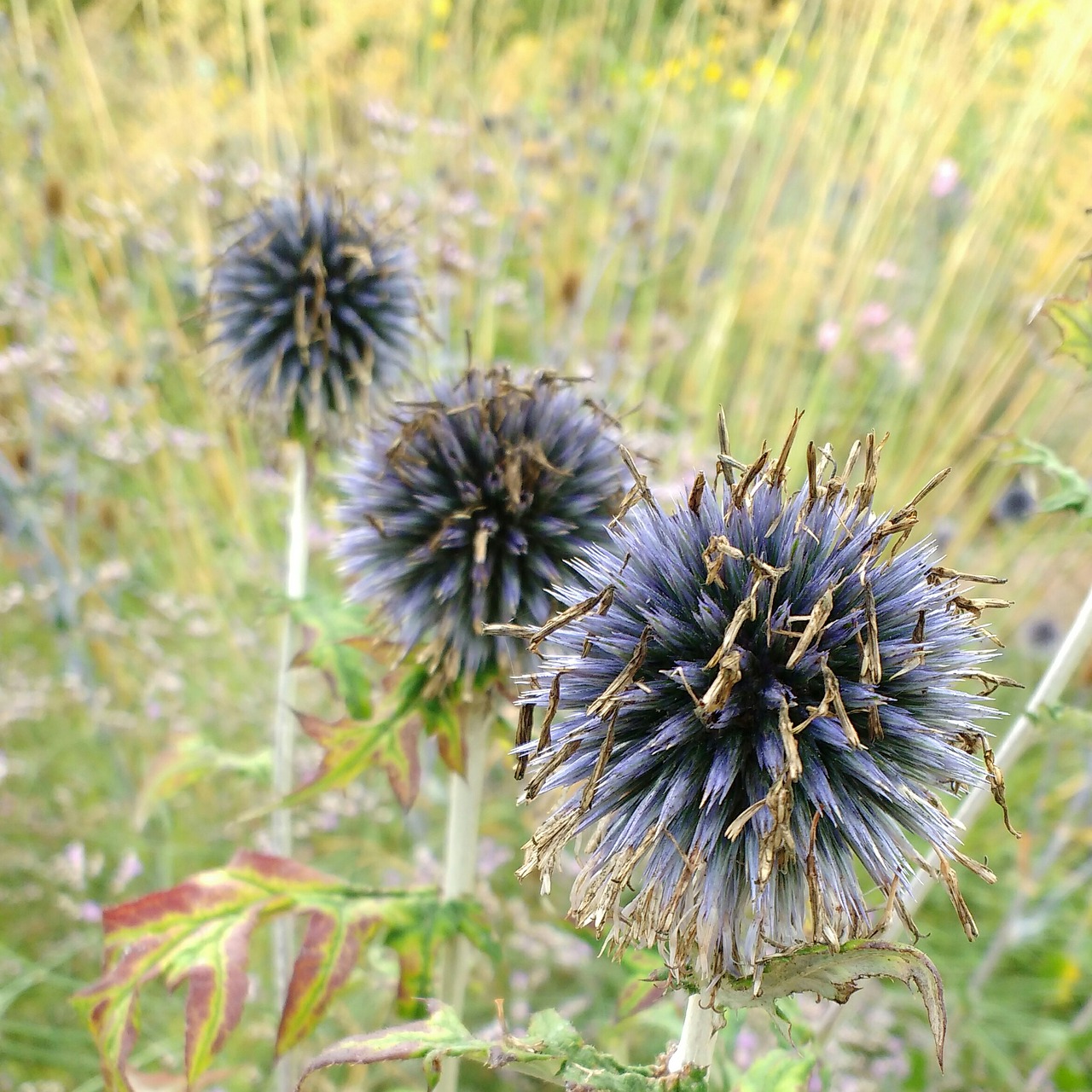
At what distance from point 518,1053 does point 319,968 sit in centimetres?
42

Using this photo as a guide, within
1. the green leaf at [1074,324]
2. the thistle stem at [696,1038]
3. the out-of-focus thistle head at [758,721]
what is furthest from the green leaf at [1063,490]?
the thistle stem at [696,1038]

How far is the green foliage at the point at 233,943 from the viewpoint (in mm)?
897

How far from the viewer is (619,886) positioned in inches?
26.2

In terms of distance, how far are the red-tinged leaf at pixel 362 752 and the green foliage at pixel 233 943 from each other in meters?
0.12

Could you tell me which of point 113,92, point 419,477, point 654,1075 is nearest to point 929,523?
point 419,477

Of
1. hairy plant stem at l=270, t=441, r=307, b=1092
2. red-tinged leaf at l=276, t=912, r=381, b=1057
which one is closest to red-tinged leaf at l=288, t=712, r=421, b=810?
red-tinged leaf at l=276, t=912, r=381, b=1057

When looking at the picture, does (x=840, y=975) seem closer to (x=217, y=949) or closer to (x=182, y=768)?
(x=217, y=949)

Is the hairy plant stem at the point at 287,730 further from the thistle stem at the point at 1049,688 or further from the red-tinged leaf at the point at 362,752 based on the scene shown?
→ the thistle stem at the point at 1049,688

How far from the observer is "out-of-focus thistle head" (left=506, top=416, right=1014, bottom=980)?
0.67 metres

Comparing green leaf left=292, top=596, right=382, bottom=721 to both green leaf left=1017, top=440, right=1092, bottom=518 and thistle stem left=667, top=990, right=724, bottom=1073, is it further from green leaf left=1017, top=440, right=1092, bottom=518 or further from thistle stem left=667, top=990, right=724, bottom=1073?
green leaf left=1017, top=440, right=1092, bottom=518

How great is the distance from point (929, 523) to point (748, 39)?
5.10 ft

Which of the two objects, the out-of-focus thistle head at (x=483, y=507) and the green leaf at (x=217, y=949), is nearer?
the green leaf at (x=217, y=949)

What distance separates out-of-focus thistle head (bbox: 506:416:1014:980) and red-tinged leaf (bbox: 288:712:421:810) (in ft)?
1.11

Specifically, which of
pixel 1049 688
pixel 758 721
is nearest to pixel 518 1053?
pixel 758 721
